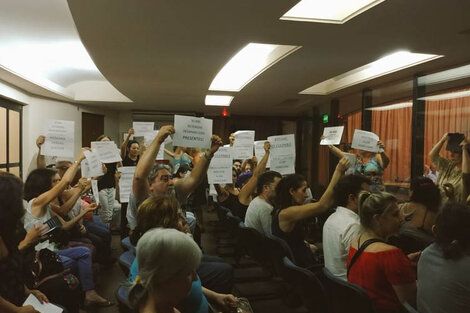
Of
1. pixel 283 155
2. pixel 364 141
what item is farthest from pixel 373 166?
pixel 283 155

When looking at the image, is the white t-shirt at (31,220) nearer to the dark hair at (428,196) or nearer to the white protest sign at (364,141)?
the dark hair at (428,196)

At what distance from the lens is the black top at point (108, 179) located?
4.93 meters

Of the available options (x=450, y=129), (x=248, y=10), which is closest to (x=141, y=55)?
(x=248, y=10)

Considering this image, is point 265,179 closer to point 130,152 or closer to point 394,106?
point 130,152

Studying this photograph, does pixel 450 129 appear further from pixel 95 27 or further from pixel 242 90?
pixel 95 27

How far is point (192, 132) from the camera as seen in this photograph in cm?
257

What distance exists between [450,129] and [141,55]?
426 cm

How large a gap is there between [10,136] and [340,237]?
644 cm

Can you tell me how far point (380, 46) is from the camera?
3922mm

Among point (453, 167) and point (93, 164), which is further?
point (453, 167)

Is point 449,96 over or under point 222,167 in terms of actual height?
over

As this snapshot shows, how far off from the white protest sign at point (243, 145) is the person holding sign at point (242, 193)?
0.41m

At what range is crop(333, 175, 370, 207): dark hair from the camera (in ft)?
8.06

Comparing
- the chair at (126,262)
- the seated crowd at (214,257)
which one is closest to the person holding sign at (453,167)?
the seated crowd at (214,257)
